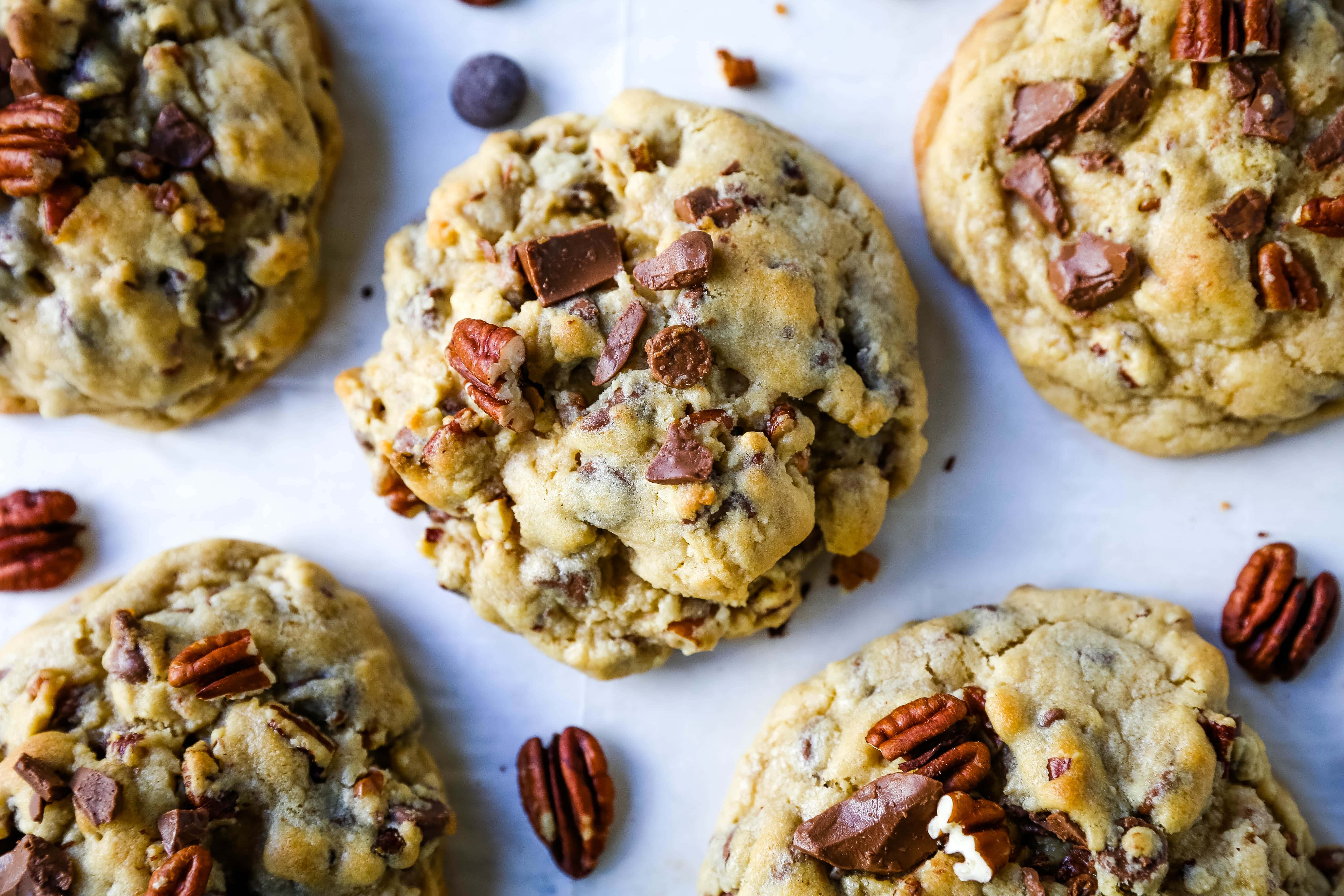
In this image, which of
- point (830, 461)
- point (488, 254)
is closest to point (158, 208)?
point (488, 254)

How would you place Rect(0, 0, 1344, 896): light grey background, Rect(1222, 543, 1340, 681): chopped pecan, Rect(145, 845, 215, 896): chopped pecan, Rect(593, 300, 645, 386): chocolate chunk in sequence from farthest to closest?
Rect(0, 0, 1344, 896): light grey background
Rect(1222, 543, 1340, 681): chopped pecan
Rect(593, 300, 645, 386): chocolate chunk
Rect(145, 845, 215, 896): chopped pecan

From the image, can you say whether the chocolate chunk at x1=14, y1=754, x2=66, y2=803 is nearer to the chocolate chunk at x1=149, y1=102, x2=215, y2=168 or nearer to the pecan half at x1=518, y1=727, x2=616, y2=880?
the pecan half at x1=518, y1=727, x2=616, y2=880

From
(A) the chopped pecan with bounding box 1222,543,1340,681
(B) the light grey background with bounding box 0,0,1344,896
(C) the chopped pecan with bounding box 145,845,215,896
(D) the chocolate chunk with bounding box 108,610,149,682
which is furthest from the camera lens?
(B) the light grey background with bounding box 0,0,1344,896

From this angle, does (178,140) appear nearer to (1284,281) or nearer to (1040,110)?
(1040,110)

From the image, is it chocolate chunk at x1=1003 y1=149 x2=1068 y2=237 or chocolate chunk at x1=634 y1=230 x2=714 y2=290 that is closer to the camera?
chocolate chunk at x1=634 y1=230 x2=714 y2=290

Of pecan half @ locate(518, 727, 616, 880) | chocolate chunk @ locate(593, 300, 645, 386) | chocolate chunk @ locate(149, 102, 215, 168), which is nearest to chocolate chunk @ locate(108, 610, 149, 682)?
pecan half @ locate(518, 727, 616, 880)

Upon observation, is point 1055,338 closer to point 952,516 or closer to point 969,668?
point 952,516
